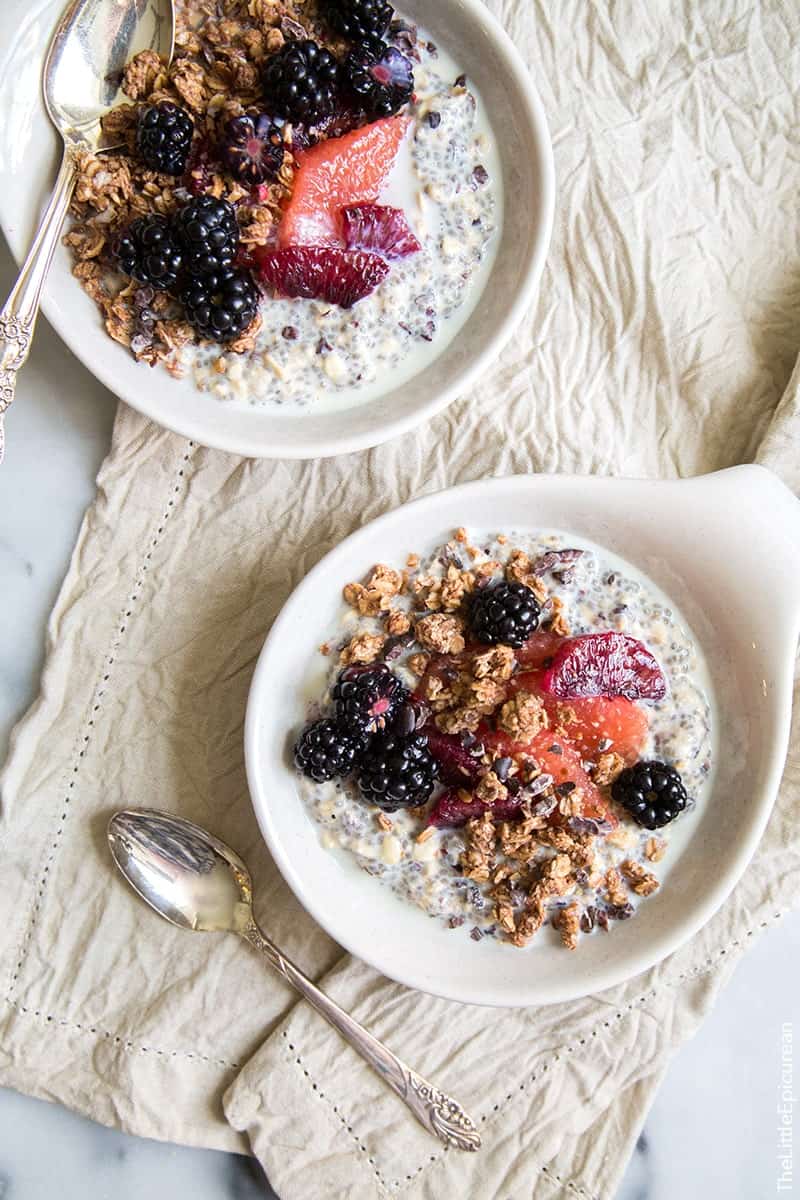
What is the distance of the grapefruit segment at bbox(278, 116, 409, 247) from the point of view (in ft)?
4.76

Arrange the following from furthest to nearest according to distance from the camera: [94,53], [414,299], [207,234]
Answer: [414,299], [94,53], [207,234]

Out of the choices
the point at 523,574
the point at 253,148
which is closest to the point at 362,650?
the point at 523,574

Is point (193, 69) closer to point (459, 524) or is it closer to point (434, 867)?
point (459, 524)

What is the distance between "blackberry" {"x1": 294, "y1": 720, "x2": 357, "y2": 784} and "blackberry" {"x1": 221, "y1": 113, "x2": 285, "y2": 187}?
82 cm

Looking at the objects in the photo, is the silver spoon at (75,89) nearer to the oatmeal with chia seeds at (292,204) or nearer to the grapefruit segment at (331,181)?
the oatmeal with chia seeds at (292,204)

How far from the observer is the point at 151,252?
4.51 feet

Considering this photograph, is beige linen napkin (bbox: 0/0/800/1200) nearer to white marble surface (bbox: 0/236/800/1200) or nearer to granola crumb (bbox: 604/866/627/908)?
white marble surface (bbox: 0/236/800/1200)

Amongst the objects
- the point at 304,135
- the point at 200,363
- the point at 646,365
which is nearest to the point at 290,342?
the point at 200,363

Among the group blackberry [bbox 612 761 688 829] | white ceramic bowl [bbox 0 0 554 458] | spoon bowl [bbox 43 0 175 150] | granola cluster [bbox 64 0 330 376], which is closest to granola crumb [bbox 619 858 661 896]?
blackberry [bbox 612 761 688 829]

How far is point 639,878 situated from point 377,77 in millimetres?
1315

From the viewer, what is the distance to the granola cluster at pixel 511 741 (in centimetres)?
143

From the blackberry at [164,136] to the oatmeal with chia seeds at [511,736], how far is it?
68 cm

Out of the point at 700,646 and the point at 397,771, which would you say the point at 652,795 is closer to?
the point at 700,646

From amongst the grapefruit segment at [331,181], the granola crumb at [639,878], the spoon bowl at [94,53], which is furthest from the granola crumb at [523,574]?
the spoon bowl at [94,53]
